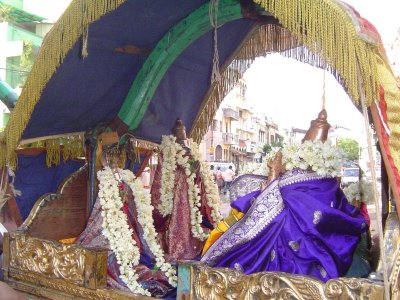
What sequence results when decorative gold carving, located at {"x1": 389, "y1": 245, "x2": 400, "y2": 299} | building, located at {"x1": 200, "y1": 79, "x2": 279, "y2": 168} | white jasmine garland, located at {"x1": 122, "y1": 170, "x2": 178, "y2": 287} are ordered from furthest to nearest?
building, located at {"x1": 200, "y1": 79, "x2": 279, "y2": 168} → white jasmine garland, located at {"x1": 122, "y1": 170, "x2": 178, "y2": 287} → decorative gold carving, located at {"x1": 389, "y1": 245, "x2": 400, "y2": 299}

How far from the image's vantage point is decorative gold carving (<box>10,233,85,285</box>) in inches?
143

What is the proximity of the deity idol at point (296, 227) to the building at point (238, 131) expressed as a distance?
89.8 feet

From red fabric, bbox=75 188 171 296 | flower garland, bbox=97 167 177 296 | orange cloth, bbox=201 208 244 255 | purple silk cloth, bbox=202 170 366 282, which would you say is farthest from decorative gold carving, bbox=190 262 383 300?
red fabric, bbox=75 188 171 296

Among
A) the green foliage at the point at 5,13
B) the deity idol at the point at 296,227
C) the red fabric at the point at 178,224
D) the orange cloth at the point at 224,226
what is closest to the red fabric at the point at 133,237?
the red fabric at the point at 178,224

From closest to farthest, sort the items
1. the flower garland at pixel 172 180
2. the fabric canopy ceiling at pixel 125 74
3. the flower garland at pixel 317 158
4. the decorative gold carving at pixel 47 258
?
the flower garland at pixel 317 158 < the decorative gold carving at pixel 47 258 < the fabric canopy ceiling at pixel 125 74 < the flower garland at pixel 172 180

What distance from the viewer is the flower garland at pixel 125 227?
372 centimetres

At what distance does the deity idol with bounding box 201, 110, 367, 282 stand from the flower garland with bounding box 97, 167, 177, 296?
2.62 ft

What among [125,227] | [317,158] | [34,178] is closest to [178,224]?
[125,227]

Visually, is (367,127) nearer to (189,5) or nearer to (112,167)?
(189,5)

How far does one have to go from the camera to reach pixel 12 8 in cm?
2189

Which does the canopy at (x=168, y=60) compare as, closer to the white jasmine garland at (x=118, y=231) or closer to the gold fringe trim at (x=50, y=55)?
the gold fringe trim at (x=50, y=55)

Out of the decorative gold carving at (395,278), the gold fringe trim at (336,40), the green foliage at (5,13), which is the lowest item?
the decorative gold carving at (395,278)

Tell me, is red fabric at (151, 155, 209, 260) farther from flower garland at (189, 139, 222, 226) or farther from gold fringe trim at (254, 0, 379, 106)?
gold fringe trim at (254, 0, 379, 106)

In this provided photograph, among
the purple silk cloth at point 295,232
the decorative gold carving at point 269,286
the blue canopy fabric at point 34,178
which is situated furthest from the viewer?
the blue canopy fabric at point 34,178
